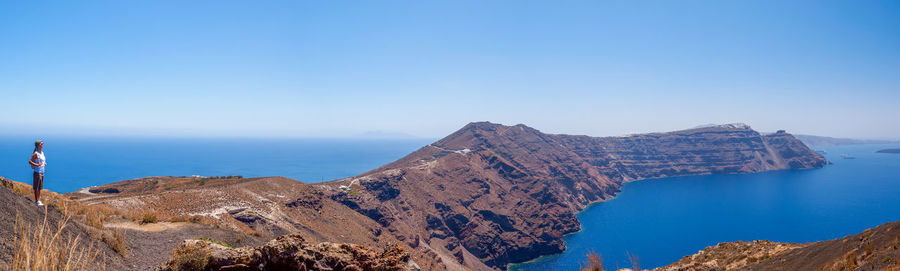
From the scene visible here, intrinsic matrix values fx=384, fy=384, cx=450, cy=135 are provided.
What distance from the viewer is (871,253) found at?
11.2m

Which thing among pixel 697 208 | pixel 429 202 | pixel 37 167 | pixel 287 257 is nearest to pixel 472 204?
pixel 429 202

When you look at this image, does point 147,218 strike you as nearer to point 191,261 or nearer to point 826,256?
point 191,261

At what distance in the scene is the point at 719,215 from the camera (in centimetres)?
11569

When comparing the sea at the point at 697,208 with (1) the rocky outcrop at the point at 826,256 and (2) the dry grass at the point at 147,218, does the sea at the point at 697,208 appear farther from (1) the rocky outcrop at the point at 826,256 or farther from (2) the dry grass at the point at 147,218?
(2) the dry grass at the point at 147,218

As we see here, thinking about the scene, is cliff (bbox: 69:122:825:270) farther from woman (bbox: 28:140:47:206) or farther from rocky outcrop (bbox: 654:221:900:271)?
rocky outcrop (bbox: 654:221:900:271)

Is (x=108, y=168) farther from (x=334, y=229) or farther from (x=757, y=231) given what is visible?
(x=757, y=231)

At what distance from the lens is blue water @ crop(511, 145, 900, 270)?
283 feet

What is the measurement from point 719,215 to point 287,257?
453ft

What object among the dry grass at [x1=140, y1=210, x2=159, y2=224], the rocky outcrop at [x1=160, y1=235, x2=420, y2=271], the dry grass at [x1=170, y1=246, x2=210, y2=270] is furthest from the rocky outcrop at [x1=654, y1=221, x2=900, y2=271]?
the dry grass at [x1=140, y1=210, x2=159, y2=224]

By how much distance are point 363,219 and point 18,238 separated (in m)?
52.4

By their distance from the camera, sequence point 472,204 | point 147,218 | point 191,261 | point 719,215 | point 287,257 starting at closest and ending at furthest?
1. point 191,261
2. point 287,257
3. point 147,218
4. point 472,204
5. point 719,215

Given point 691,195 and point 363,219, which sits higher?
point 363,219

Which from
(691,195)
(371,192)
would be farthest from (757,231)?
(371,192)

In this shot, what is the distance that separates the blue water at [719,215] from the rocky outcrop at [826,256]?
46151 millimetres
